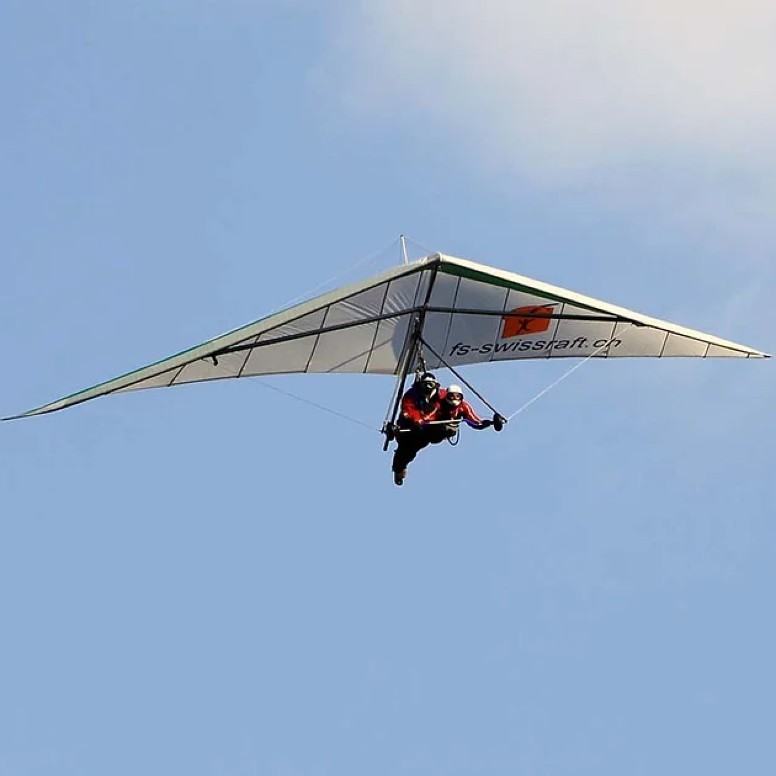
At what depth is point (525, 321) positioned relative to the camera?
38.2 meters

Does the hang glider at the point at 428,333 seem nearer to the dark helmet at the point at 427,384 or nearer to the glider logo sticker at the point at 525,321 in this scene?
the glider logo sticker at the point at 525,321

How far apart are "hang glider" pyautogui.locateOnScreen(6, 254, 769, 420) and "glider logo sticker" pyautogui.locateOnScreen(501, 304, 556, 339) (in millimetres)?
17

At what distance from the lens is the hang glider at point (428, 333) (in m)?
35.0

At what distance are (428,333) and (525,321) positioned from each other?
1.68 m

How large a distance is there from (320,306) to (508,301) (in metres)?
3.90

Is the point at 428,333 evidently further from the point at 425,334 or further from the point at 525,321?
the point at 525,321

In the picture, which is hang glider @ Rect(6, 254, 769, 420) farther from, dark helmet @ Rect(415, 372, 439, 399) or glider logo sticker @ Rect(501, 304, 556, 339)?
dark helmet @ Rect(415, 372, 439, 399)

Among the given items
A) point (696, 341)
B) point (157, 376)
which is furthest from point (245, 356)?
point (696, 341)

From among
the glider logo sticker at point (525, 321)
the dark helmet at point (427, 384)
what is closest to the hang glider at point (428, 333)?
the glider logo sticker at point (525, 321)

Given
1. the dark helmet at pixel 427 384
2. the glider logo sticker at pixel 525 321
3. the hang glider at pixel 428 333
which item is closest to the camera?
the hang glider at pixel 428 333

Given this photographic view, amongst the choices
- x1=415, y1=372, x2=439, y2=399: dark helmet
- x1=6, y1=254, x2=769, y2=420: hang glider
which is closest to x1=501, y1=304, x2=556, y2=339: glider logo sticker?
x1=6, y1=254, x2=769, y2=420: hang glider

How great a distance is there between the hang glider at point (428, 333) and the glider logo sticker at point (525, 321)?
17 mm

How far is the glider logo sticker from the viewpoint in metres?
37.8

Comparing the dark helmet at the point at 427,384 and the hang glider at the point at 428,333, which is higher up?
the hang glider at the point at 428,333
